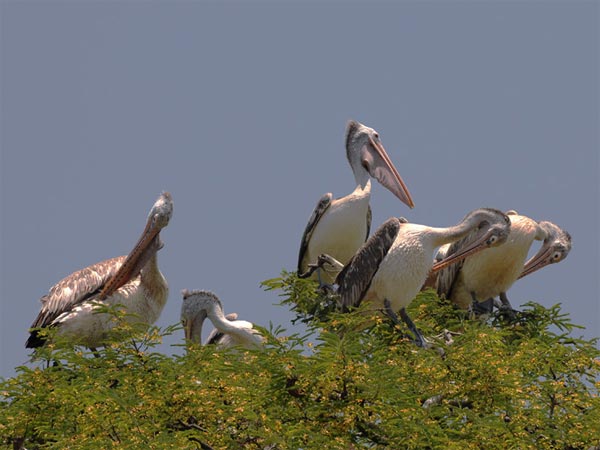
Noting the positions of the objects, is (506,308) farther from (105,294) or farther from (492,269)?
(105,294)

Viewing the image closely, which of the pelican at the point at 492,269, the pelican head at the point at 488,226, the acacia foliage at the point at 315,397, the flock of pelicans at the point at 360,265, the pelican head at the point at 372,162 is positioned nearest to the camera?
the acacia foliage at the point at 315,397

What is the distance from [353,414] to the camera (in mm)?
10172

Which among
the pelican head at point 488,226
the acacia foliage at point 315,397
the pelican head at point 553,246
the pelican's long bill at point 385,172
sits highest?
the pelican's long bill at point 385,172

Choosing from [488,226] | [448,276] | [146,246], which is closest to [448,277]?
[448,276]

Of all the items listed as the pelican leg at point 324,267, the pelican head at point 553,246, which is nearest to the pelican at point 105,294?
the pelican leg at point 324,267

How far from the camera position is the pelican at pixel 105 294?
50.1ft

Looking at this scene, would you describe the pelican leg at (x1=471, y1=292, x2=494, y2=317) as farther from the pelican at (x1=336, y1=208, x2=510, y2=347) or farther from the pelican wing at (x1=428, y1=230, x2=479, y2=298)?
the pelican at (x1=336, y1=208, x2=510, y2=347)

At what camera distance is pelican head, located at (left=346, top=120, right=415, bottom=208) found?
665 inches

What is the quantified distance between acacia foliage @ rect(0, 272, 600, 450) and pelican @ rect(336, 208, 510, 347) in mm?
849

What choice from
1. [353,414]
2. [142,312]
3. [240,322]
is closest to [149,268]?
[142,312]

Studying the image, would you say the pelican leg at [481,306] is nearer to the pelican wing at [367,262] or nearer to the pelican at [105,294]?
the pelican wing at [367,262]

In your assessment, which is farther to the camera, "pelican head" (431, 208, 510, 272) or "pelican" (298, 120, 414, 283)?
"pelican" (298, 120, 414, 283)

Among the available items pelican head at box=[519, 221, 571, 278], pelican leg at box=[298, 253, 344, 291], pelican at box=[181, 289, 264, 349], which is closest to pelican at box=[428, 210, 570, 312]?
pelican head at box=[519, 221, 571, 278]

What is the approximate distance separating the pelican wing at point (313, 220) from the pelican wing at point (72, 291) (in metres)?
2.23
